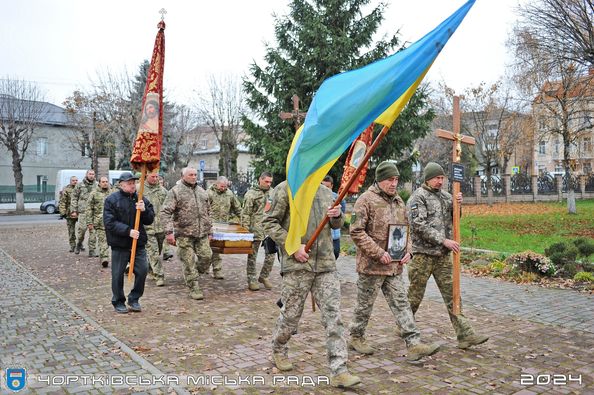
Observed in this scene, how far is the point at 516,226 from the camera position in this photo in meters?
20.5

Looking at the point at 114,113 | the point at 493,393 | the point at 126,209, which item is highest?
the point at 114,113

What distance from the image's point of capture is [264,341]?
20.9 feet

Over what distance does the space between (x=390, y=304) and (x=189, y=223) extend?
4.37 m

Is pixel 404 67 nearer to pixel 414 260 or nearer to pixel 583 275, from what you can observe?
pixel 414 260

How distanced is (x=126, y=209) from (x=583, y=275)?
8.66m

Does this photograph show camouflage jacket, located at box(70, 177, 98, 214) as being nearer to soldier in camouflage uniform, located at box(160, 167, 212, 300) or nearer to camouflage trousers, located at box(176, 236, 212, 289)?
soldier in camouflage uniform, located at box(160, 167, 212, 300)

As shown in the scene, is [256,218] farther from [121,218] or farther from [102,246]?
[102,246]

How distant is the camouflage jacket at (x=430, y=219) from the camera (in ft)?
19.7

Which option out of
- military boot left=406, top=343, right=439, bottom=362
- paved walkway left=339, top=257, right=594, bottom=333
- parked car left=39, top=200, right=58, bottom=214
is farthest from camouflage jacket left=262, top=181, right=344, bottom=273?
parked car left=39, top=200, right=58, bottom=214

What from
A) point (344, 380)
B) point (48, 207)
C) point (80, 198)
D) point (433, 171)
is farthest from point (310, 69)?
point (48, 207)

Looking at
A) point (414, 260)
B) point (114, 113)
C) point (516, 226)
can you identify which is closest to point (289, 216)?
point (414, 260)

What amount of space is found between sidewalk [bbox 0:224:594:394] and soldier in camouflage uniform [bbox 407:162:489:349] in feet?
1.68

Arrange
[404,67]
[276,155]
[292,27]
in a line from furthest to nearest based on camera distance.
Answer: [292,27]
[276,155]
[404,67]

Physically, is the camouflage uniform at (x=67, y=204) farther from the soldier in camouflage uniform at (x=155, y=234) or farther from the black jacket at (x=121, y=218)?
the black jacket at (x=121, y=218)
